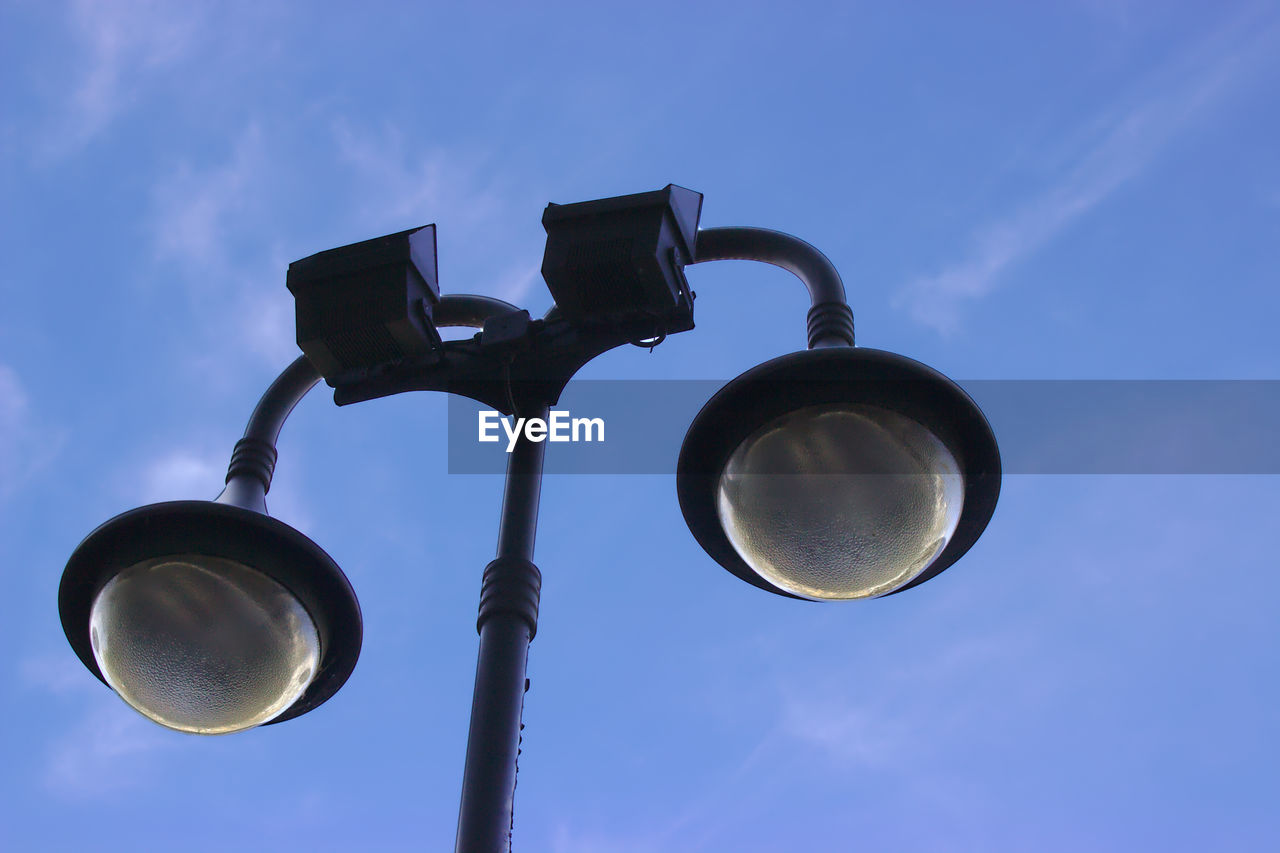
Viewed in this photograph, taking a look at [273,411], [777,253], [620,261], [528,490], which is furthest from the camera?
[273,411]

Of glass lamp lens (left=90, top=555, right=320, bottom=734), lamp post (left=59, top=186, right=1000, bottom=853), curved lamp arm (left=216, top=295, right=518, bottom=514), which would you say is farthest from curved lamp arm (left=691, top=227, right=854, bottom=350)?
glass lamp lens (left=90, top=555, right=320, bottom=734)

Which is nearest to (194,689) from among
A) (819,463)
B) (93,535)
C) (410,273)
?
(93,535)

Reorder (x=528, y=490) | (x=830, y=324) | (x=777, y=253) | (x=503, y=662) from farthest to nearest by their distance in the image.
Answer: (x=777, y=253)
(x=830, y=324)
(x=528, y=490)
(x=503, y=662)

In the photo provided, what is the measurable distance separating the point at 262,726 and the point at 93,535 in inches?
31.2

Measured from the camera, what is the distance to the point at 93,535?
328 centimetres

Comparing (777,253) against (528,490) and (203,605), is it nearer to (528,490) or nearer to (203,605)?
(528,490)

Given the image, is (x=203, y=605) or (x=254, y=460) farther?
(x=254, y=460)

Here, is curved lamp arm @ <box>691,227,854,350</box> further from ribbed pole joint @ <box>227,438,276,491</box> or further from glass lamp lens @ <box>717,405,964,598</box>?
ribbed pole joint @ <box>227,438,276,491</box>

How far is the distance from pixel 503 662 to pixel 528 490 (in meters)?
0.57

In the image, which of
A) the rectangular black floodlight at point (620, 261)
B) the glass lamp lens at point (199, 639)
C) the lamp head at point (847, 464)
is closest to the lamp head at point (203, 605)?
the glass lamp lens at point (199, 639)

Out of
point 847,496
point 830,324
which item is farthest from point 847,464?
point 830,324

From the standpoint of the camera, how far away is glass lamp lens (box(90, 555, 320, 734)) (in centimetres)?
326

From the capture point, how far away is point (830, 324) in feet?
11.7

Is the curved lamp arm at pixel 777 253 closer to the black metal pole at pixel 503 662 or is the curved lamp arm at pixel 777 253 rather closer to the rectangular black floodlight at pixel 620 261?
the rectangular black floodlight at pixel 620 261
